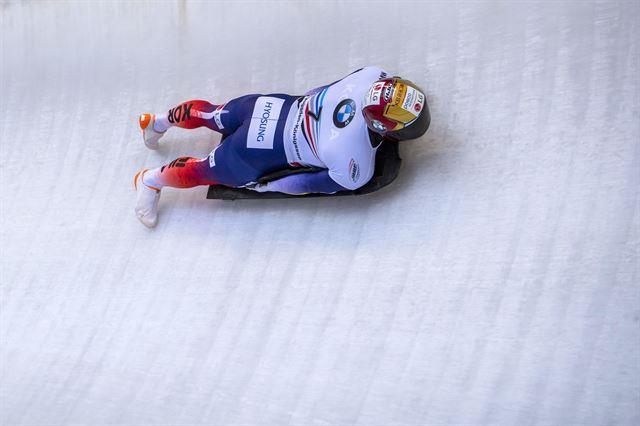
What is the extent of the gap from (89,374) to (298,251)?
140cm

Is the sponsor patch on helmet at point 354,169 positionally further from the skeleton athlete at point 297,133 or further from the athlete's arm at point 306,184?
the athlete's arm at point 306,184

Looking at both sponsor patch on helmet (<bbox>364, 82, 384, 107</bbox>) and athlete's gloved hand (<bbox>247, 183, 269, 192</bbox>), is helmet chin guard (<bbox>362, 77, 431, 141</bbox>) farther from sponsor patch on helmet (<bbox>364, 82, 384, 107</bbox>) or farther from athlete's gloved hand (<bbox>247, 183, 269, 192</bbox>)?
athlete's gloved hand (<bbox>247, 183, 269, 192</bbox>)

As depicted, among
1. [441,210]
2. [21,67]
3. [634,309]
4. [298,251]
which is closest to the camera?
→ [634,309]

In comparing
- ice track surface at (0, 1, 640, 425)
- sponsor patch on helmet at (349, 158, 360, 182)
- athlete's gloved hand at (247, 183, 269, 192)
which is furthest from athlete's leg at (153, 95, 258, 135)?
sponsor patch on helmet at (349, 158, 360, 182)

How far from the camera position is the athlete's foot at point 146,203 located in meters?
4.63

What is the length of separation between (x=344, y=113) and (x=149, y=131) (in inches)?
62.1

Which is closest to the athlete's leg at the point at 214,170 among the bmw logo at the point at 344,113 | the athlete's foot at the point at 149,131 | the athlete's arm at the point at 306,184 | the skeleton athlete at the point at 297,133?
the skeleton athlete at the point at 297,133

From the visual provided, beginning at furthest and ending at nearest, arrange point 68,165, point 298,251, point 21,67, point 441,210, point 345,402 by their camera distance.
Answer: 1. point 21,67
2. point 68,165
3. point 298,251
4. point 441,210
5. point 345,402

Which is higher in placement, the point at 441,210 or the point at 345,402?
the point at 441,210

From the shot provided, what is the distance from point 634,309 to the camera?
2.99 m

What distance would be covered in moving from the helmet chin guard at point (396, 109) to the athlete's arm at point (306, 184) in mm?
420

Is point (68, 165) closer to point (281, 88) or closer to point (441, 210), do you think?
point (281, 88)

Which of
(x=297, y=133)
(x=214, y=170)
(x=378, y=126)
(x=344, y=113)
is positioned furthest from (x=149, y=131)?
(x=378, y=126)

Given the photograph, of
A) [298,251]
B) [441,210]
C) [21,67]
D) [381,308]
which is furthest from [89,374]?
[21,67]
